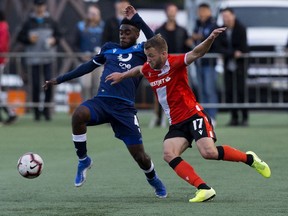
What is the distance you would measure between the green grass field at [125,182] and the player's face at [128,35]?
4.94ft

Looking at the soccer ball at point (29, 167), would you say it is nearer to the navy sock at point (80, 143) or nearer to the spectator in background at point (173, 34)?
the navy sock at point (80, 143)

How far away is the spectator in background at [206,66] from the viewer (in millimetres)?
19719

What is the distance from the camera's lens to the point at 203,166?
1332 centimetres

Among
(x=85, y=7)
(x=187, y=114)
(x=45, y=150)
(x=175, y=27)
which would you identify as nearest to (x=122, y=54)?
(x=187, y=114)

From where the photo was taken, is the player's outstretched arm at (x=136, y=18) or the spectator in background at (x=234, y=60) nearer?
the player's outstretched arm at (x=136, y=18)

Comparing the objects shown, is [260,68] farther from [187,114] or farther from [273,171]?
[187,114]

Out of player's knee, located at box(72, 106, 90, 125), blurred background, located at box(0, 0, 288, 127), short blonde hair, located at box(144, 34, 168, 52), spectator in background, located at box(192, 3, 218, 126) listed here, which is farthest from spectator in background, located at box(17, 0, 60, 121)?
short blonde hair, located at box(144, 34, 168, 52)

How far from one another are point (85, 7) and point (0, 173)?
1781 cm

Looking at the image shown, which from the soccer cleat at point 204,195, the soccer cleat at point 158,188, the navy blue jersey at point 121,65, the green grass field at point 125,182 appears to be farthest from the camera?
the navy blue jersey at point 121,65

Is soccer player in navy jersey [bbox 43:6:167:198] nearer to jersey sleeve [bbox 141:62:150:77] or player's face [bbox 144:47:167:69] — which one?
jersey sleeve [bbox 141:62:150:77]

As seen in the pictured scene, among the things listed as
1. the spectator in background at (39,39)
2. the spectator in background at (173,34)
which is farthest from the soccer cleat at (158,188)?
the spectator in background at (39,39)

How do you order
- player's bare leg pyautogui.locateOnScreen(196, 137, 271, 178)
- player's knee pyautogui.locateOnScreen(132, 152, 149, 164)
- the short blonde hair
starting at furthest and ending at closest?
player's knee pyautogui.locateOnScreen(132, 152, 149, 164), player's bare leg pyautogui.locateOnScreen(196, 137, 271, 178), the short blonde hair

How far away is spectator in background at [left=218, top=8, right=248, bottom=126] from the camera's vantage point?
20.0m

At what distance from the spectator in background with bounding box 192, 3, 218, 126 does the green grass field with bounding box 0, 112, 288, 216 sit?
158cm
